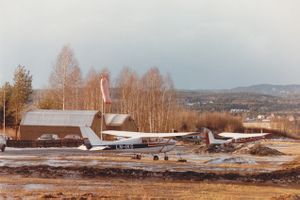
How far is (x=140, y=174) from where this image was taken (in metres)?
30.1

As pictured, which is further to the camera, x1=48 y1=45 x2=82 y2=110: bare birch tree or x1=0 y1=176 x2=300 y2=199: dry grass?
x1=48 y1=45 x2=82 y2=110: bare birch tree

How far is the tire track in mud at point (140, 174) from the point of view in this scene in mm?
28922

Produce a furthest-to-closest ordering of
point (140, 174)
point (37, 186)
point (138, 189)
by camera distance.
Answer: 1. point (140, 174)
2. point (37, 186)
3. point (138, 189)

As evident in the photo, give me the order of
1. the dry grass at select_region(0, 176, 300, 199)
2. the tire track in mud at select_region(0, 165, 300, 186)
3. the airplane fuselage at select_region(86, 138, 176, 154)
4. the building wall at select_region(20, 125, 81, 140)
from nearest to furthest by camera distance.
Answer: the dry grass at select_region(0, 176, 300, 199)
the tire track in mud at select_region(0, 165, 300, 186)
the airplane fuselage at select_region(86, 138, 176, 154)
the building wall at select_region(20, 125, 81, 140)

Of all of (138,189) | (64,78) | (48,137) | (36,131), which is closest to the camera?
(138,189)

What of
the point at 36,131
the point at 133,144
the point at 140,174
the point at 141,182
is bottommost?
the point at 36,131

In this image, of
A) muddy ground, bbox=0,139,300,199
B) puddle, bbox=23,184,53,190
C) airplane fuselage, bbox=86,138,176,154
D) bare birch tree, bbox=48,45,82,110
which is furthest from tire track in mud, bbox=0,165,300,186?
bare birch tree, bbox=48,45,82,110

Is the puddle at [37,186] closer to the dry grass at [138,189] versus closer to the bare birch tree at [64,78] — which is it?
the dry grass at [138,189]

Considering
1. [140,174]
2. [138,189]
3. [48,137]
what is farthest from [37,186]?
[48,137]

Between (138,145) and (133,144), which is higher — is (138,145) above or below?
below

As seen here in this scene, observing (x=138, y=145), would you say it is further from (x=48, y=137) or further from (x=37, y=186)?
(x=48, y=137)

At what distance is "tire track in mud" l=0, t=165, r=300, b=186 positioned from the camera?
94.9 ft

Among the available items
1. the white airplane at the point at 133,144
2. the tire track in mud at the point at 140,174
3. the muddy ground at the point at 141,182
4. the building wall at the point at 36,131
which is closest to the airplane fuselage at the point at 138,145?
the white airplane at the point at 133,144

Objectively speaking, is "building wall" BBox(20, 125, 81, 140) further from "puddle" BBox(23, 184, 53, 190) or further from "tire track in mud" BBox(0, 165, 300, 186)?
"puddle" BBox(23, 184, 53, 190)
